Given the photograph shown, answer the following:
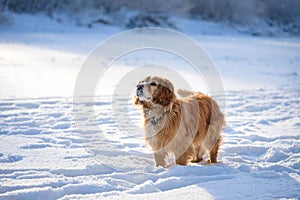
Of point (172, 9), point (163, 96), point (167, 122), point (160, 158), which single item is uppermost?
point (172, 9)

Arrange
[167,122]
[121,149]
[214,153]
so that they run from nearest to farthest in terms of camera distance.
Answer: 1. [167,122]
2. [214,153]
3. [121,149]

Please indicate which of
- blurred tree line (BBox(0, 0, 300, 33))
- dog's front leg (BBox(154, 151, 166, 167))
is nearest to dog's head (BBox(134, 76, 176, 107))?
dog's front leg (BBox(154, 151, 166, 167))

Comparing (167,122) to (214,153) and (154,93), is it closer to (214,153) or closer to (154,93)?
(154,93)

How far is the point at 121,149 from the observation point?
5223 millimetres

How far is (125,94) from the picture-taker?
8883 millimetres

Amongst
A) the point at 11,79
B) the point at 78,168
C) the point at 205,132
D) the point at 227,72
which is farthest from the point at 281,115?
the point at 11,79

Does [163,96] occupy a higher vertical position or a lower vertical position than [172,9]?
lower

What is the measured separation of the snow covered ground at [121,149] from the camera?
12.5 feet

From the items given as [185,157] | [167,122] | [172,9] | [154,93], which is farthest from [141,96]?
[172,9]

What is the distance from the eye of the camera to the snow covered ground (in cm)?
380

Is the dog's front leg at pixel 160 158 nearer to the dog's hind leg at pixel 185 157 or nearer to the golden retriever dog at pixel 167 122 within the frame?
the golden retriever dog at pixel 167 122

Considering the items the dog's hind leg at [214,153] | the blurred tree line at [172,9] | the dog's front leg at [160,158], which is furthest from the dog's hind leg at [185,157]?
the blurred tree line at [172,9]

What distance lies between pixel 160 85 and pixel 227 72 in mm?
8909

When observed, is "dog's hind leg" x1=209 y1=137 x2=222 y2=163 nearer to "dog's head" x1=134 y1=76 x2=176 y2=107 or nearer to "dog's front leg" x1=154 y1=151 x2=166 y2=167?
"dog's front leg" x1=154 y1=151 x2=166 y2=167
